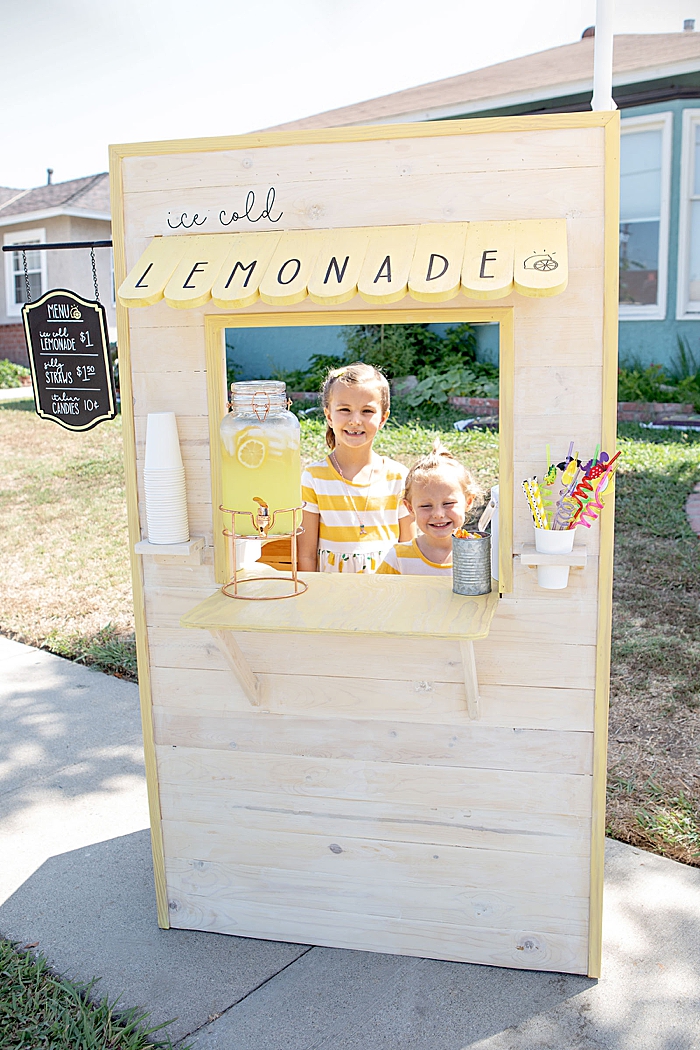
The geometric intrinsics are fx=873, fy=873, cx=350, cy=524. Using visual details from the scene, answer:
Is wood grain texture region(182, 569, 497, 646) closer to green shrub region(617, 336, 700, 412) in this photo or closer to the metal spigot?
the metal spigot

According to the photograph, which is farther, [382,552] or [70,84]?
[70,84]

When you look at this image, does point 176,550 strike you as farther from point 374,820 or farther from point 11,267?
point 11,267

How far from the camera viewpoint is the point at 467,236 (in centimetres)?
188

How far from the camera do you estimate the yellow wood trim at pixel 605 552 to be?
1862 millimetres

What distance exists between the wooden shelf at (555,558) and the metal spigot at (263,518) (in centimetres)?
59

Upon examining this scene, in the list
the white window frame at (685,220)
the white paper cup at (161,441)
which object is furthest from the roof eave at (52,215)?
the white paper cup at (161,441)

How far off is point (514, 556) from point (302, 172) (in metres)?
1.00

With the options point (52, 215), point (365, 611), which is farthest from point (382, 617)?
point (52, 215)

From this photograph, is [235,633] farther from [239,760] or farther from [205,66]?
[205,66]

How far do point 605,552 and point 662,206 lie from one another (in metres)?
7.61

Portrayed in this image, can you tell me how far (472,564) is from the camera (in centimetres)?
206

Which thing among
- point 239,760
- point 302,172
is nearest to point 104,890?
point 239,760

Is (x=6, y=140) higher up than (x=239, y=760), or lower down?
higher up

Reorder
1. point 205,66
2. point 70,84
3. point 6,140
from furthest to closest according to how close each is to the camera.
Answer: point 6,140 < point 70,84 < point 205,66
